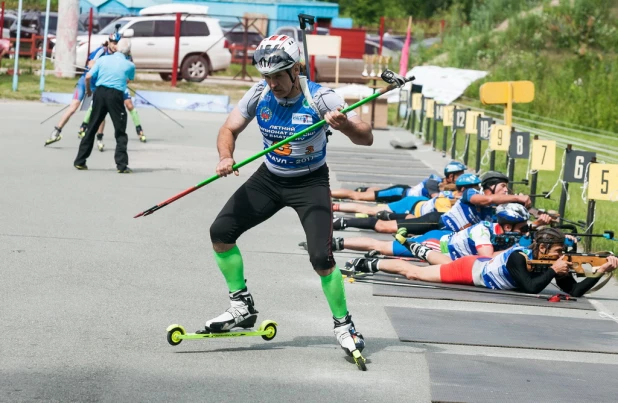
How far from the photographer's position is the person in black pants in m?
15.9

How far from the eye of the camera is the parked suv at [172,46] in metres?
37.7

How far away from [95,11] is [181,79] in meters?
8.66

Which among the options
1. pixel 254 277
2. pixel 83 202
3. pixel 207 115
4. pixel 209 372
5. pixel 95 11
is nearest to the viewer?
pixel 209 372

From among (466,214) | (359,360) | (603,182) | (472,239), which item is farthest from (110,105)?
(359,360)

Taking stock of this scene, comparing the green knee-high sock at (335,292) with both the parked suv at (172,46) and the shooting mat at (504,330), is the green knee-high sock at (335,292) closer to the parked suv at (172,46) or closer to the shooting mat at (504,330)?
the shooting mat at (504,330)

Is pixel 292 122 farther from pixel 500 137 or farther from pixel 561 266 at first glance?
pixel 500 137

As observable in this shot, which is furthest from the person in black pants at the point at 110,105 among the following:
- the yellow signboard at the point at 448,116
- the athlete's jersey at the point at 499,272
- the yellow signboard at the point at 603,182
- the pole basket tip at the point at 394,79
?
the pole basket tip at the point at 394,79

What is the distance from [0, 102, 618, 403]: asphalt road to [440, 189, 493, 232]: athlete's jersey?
1.57 metres

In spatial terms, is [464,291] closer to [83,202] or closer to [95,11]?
[83,202]

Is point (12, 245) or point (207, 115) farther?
point (207, 115)

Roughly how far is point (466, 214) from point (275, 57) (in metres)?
5.17

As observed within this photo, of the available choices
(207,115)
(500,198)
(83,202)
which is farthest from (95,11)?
(500,198)

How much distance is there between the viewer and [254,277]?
372 inches

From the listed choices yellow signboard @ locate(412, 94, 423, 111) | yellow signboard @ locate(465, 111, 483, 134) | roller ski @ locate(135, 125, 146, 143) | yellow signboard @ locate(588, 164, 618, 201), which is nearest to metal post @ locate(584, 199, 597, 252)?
yellow signboard @ locate(588, 164, 618, 201)
